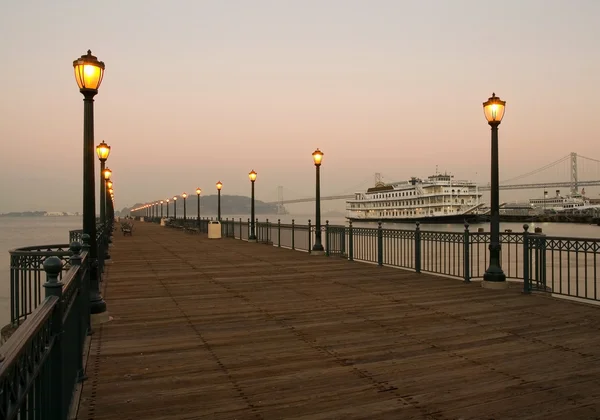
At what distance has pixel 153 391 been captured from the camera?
4977 mm

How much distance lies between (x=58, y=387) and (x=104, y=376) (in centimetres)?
200

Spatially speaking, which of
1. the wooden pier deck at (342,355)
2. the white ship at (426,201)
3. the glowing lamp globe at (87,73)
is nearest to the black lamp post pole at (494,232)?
the wooden pier deck at (342,355)

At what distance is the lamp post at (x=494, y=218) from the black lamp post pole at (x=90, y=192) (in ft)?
26.5

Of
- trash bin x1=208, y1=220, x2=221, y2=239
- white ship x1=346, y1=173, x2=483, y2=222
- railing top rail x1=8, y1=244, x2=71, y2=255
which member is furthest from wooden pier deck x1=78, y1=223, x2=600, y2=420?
white ship x1=346, y1=173, x2=483, y2=222

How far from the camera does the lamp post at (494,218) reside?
11.3m

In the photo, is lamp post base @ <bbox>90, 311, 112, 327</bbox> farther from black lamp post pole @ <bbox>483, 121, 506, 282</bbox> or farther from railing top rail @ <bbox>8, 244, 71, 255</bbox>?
black lamp post pole @ <bbox>483, 121, 506, 282</bbox>

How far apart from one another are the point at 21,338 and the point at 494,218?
11082 mm

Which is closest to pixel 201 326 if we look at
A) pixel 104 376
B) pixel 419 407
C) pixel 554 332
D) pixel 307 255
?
pixel 104 376

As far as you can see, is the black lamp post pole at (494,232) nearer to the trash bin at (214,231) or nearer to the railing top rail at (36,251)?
the railing top rail at (36,251)

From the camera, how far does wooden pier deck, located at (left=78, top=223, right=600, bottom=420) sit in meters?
4.59

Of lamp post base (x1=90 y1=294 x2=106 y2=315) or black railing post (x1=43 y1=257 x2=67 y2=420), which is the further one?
lamp post base (x1=90 y1=294 x2=106 y2=315)

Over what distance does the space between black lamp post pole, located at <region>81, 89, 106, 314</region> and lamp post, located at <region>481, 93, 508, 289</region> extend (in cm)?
807

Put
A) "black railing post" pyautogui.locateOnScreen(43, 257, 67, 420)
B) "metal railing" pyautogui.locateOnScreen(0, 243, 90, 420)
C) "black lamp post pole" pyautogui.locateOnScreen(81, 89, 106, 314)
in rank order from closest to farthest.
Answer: "metal railing" pyautogui.locateOnScreen(0, 243, 90, 420) < "black railing post" pyautogui.locateOnScreen(43, 257, 67, 420) < "black lamp post pole" pyautogui.locateOnScreen(81, 89, 106, 314)

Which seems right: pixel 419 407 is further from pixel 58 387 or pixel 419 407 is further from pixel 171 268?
pixel 171 268
